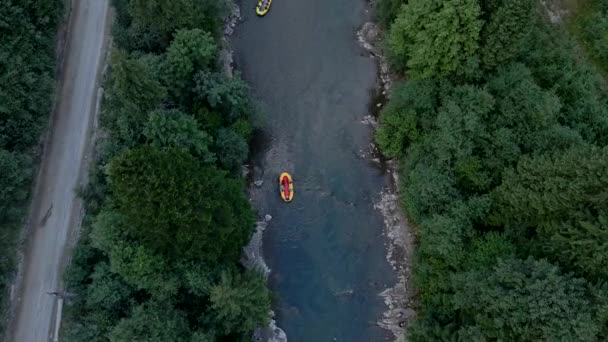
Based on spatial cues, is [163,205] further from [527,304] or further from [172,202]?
[527,304]

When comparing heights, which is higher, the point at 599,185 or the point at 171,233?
the point at 599,185

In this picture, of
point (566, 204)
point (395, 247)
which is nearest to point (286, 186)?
point (395, 247)

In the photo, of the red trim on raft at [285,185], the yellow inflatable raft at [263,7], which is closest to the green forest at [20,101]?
the yellow inflatable raft at [263,7]

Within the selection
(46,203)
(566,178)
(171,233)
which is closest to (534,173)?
(566,178)

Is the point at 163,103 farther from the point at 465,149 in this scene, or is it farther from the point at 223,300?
the point at 465,149

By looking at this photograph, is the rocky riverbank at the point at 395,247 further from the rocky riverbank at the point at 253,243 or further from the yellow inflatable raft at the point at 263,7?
the yellow inflatable raft at the point at 263,7

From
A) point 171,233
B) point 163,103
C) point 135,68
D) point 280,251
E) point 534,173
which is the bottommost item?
point 280,251

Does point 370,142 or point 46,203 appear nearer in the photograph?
point 46,203

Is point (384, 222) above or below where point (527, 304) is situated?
below
